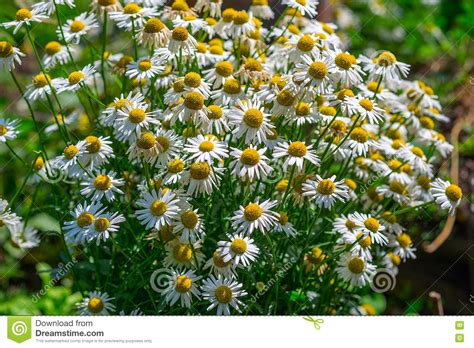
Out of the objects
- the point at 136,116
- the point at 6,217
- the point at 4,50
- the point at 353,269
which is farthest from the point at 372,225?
the point at 4,50

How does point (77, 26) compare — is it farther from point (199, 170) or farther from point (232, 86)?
point (199, 170)

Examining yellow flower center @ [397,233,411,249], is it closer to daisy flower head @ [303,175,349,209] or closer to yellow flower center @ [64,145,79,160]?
daisy flower head @ [303,175,349,209]

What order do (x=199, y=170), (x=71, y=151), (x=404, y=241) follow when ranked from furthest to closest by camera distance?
(x=404, y=241), (x=71, y=151), (x=199, y=170)

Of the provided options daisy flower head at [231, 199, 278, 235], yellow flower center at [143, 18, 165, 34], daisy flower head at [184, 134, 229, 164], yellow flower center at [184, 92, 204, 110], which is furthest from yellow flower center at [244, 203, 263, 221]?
yellow flower center at [143, 18, 165, 34]

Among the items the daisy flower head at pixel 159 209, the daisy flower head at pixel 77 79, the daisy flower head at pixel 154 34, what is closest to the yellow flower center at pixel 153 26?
the daisy flower head at pixel 154 34

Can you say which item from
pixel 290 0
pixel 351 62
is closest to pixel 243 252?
pixel 351 62

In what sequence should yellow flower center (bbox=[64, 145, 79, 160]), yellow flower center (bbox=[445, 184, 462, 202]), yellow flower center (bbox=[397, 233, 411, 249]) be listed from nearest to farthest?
yellow flower center (bbox=[64, 145, 79, 160]) → yellow flower center (bbox=[445, 184, 462, 202]) → yellow flower center (bbox=[397, 233, 411, 249])
